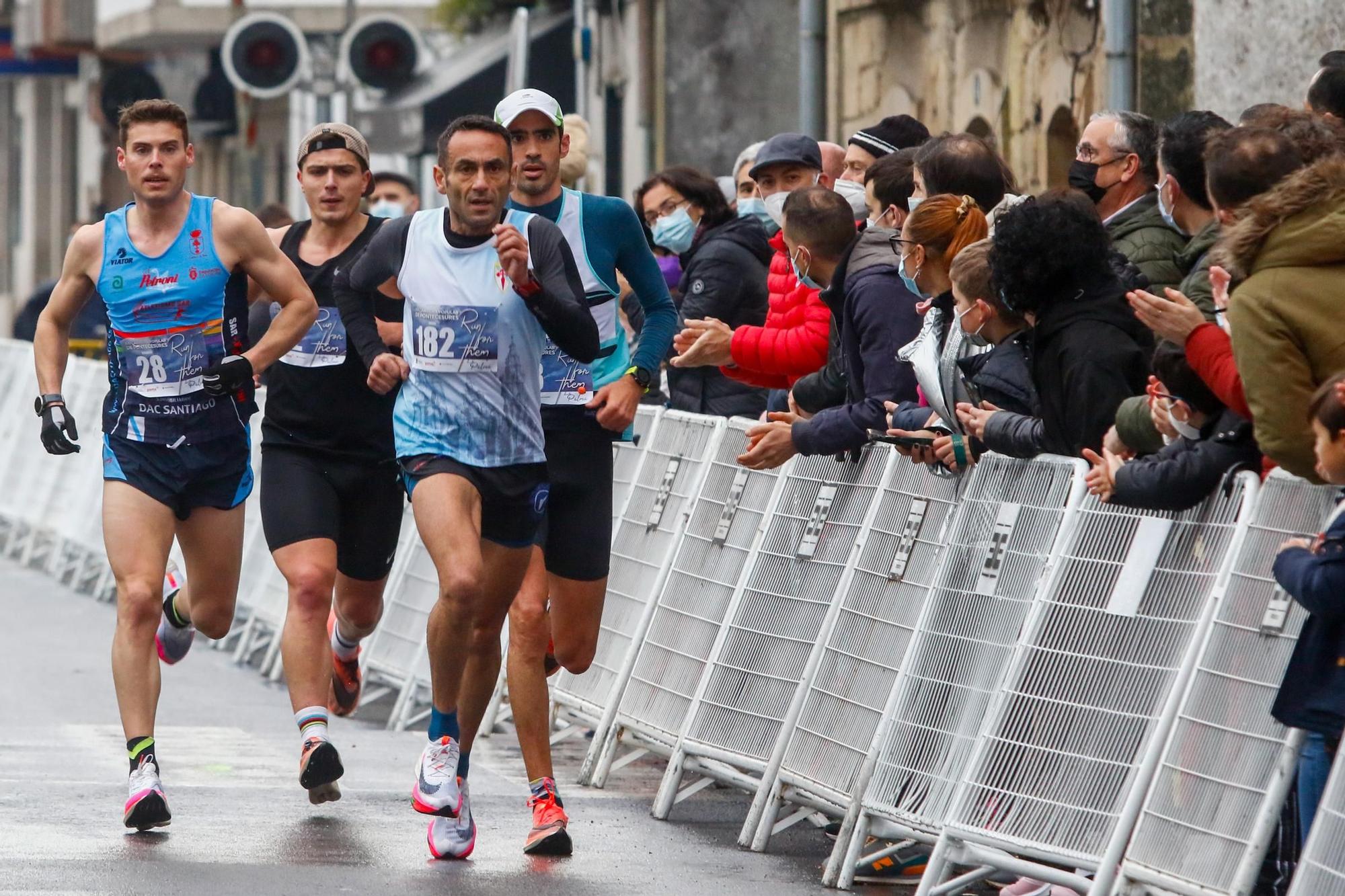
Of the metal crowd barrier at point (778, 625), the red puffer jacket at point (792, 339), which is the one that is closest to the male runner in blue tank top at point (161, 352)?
the red puffer jacket at point (792, 339)

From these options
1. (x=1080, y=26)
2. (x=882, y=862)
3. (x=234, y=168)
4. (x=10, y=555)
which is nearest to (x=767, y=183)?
(x=882, y=862)

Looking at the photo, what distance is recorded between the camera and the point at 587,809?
882 cm

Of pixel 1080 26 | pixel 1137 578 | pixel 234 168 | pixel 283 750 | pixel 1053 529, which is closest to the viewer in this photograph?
pixel 1137 578

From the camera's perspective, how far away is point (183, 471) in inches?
331

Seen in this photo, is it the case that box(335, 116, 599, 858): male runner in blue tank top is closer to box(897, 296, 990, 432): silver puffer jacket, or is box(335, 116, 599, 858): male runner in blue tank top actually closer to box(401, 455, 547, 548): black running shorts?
box(401, 455, 547, 548): black running shorts

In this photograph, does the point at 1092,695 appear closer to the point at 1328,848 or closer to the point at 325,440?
the point at 1328,848

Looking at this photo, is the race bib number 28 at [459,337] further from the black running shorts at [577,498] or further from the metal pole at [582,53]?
the metal pole at [582,53]

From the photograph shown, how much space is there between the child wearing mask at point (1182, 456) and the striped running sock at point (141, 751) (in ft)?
9.74

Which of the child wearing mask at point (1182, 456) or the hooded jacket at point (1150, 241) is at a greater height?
the hooded jacket at point (1150, 241)

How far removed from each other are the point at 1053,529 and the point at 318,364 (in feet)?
10.2

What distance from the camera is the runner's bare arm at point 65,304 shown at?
8438mm

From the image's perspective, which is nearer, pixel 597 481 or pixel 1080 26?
pixel 597 481

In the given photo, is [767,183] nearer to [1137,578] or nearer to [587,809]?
[587,809]

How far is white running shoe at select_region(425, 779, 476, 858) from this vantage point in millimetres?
7605
